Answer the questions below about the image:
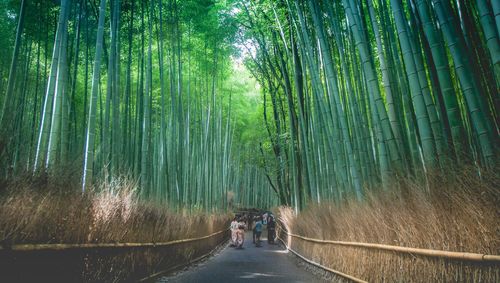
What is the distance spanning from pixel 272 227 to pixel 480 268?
11760mm

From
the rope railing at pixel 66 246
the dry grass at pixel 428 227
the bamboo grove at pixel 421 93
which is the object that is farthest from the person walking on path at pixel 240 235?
the dry grass at pixel 428 227

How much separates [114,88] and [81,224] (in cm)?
263

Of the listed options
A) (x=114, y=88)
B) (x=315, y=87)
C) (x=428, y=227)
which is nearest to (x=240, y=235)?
(x=315, y=87)

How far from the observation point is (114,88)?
192 inches

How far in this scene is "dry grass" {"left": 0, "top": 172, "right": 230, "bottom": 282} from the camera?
1.89 m

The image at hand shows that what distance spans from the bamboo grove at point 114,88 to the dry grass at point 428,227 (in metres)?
2.41

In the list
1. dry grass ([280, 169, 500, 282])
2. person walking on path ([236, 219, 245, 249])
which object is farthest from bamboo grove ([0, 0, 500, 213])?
person walking on path ([236, 219, 245, 249])

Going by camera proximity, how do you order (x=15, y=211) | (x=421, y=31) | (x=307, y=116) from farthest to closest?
1. (x=307, y=116)
2. (x=421, y=31)
3. (x=15, y=211)

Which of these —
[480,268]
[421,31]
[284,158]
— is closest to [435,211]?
[480,268]

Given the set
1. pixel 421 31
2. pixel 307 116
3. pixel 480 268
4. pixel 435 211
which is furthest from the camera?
pixel 307 116

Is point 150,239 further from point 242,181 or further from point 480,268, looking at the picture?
point 242,181

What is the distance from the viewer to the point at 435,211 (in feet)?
7.19

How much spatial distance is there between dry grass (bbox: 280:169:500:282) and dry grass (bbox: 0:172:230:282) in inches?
89.5

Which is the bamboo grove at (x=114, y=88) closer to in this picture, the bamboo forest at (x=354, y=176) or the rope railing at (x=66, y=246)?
the bamboo forest at (x=354, y=176)
